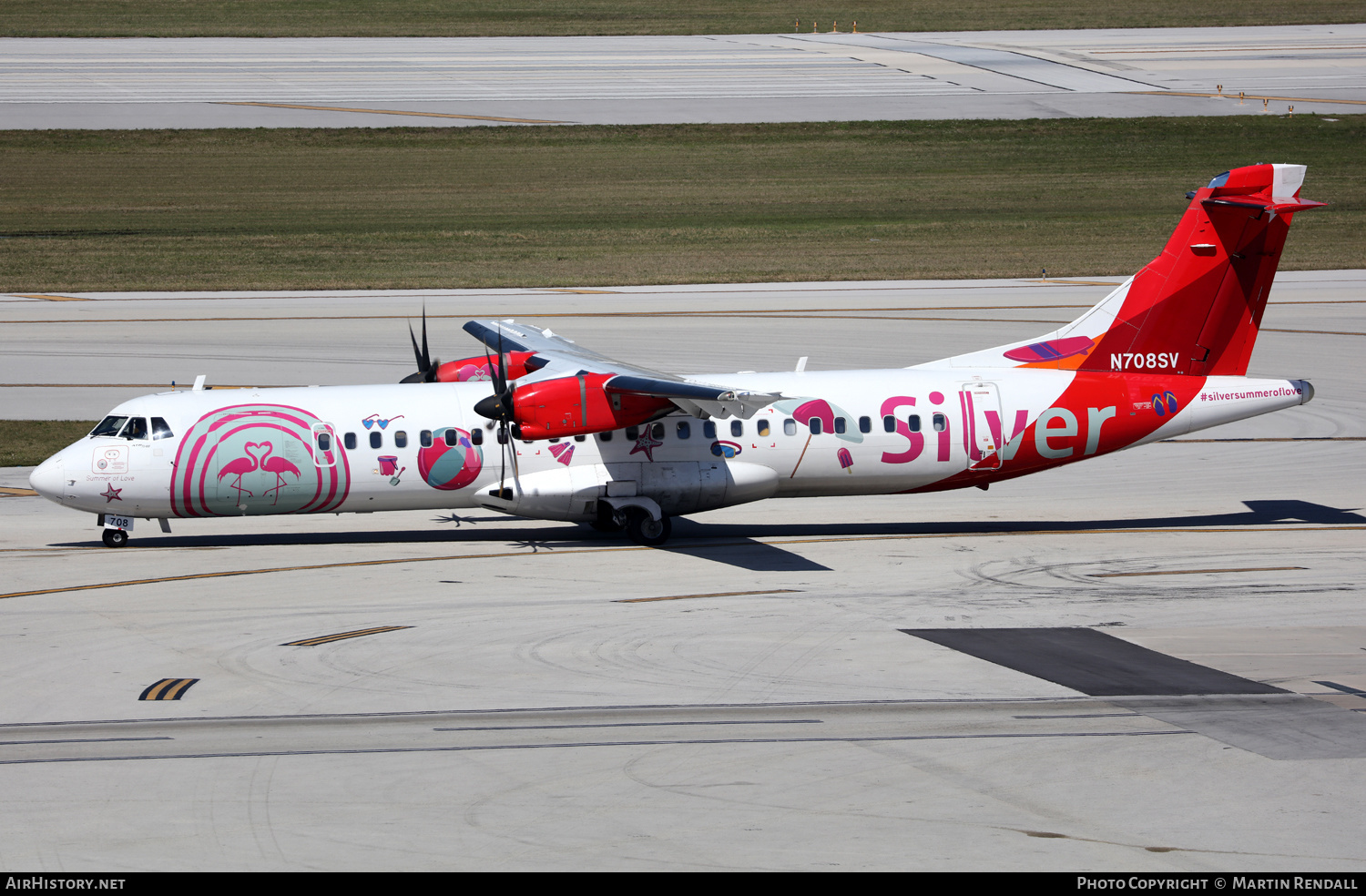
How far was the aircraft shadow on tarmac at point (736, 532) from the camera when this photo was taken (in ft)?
84.9

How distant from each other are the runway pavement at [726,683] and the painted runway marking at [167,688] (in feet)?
0.26

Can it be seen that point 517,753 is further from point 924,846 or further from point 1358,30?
point 1358,30

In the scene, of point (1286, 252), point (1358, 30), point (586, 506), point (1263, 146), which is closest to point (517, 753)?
point (586, 506)

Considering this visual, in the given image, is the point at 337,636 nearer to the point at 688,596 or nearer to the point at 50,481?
the point at 688,596

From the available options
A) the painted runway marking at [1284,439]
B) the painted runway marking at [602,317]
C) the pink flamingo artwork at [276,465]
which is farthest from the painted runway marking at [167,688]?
the painted runway marking at [602,317]

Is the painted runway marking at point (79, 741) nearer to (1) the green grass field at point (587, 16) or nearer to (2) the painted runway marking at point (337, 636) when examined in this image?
(2) the painted runway marking at point (337, 636)

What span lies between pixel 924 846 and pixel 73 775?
339 inches

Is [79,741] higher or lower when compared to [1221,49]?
lower

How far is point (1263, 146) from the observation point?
67.8 metres

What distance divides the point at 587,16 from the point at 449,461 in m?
82.1

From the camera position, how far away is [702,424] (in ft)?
84.7

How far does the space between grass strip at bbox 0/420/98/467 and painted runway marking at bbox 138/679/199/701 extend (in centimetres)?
1527

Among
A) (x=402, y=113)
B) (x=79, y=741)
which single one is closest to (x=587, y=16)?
(x=402, y=113)

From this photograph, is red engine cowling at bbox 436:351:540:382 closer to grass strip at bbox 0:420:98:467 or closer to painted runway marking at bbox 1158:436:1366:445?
grass strip at bbox 0:420:98:467
